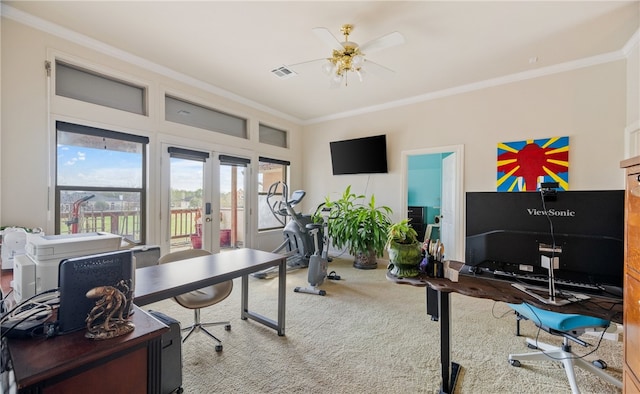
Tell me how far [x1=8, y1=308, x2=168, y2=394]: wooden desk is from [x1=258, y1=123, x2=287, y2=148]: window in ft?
15.2

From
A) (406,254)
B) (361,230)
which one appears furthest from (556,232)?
(361,230)

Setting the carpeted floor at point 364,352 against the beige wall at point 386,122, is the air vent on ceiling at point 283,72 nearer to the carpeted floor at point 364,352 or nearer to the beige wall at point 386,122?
the beige wall at point 386,122

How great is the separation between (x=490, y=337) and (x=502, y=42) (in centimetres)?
306

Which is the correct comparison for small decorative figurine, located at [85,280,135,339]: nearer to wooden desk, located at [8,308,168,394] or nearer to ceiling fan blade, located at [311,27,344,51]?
wooden desk, located at [8,308,168,394]

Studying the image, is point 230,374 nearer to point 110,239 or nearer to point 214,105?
point 110,239

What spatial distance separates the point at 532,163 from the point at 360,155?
2.63m

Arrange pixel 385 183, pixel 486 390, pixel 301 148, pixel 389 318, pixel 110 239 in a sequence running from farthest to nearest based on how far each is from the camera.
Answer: pixel 301 148, pixel 385 183, pixel 389 318, pixel 486 390, pixel 110 239

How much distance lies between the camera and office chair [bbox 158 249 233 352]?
2.16 m

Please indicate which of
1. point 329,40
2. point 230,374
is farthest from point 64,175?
point 329,40

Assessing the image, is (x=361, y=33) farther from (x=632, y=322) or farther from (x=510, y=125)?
(x=632, y=322)

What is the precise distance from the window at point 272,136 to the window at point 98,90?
214 centimetres

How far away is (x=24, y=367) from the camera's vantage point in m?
0.83

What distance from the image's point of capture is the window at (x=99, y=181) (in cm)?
303

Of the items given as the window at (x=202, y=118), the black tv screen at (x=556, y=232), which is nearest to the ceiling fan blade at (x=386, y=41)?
the black tv screen at (x=556, y=232)
